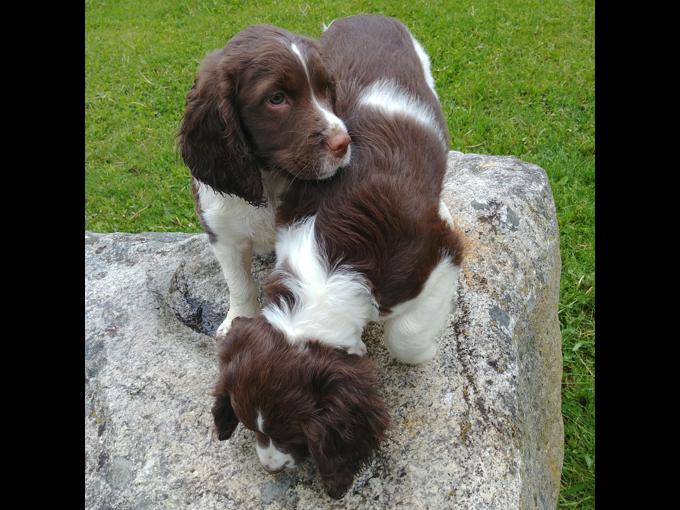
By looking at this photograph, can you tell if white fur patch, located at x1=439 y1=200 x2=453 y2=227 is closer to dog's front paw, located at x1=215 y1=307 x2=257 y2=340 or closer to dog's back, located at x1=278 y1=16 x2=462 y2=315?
dog's back, located at x1=278 y1=16 x2=462 y2=315

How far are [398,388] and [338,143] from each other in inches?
48.3

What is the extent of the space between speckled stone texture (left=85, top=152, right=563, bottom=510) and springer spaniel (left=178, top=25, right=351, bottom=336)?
1038mm

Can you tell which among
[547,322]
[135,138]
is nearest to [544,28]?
[135,138]

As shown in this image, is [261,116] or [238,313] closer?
[261,116]

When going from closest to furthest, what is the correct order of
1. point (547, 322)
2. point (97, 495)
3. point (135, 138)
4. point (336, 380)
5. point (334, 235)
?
point (336, 380) → point (334, 235) → point (97, 495) → point (547, 322) → point (135, 138)

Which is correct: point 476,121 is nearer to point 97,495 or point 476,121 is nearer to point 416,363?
point 416,363

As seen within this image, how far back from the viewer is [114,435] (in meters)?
3.27

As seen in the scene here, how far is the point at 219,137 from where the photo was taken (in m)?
3.03

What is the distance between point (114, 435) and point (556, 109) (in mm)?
5998

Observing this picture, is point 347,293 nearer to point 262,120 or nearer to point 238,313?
point 262,120

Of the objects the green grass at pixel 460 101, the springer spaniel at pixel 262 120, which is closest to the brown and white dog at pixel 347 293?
the springer spaniel at pixel 262 120

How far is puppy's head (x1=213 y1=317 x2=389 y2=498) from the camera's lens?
254 centimetres

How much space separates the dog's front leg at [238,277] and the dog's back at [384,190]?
0.62 metres

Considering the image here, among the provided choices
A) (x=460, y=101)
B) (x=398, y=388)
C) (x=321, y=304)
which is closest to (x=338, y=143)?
(x=321, y=304)
